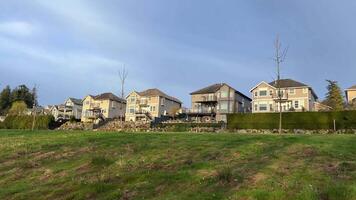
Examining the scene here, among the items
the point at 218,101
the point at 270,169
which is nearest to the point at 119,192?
the point at 270,169

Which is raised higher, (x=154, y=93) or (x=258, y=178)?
(x=154, y=93)

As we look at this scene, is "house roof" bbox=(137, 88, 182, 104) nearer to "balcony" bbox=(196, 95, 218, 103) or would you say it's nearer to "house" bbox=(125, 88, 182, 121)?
"house" bbox=(125, 88, 182, 121)

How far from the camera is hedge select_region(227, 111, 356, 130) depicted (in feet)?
162

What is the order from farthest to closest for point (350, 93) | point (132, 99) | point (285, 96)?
point (132, 99) < point (350, 93) < point (285, 96)

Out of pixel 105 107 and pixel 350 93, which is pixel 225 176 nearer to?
pixel 350 93

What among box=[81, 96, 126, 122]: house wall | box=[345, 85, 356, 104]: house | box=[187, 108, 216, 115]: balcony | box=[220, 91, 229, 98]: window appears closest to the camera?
box=[187, 108, 216, 115]: balcony

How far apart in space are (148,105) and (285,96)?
39.2m

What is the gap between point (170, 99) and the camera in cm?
10875

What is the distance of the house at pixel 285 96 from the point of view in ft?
269

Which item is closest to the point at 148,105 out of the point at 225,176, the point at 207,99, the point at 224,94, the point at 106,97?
the point at 106,97

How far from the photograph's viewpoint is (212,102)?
94500mm

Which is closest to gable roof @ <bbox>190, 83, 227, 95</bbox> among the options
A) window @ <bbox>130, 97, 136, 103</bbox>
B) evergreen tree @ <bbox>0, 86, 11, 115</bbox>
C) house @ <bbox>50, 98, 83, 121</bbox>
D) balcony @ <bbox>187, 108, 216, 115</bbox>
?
balcony @ <bbox>187, 108, 216, 115</bbox>

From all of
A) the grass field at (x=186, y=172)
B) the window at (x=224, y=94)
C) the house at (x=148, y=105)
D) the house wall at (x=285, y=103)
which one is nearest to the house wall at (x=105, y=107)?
the house at (x=148, y=105)

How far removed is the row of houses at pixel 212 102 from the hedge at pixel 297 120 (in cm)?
1124
